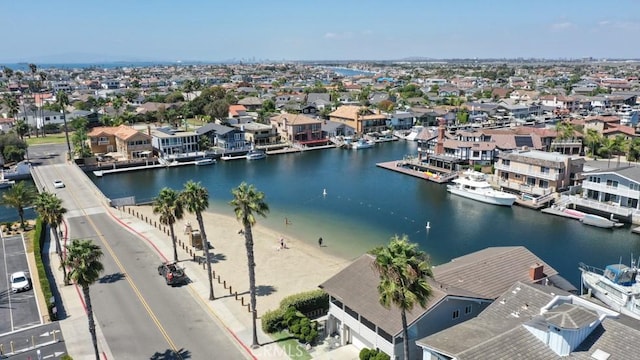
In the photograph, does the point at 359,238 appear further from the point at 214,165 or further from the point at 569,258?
the point at 214,165

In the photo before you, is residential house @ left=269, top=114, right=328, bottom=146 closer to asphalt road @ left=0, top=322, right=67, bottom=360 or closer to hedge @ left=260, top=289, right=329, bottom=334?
hedge @ left=260, top=289, right=329, bottom=334

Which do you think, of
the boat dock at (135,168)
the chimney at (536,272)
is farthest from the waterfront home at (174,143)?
the chimney at (536,272)

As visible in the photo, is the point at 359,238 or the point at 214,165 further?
the point at 214,165

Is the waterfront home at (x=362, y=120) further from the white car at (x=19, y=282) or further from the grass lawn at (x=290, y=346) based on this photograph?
→ the grass lawn at (x=290, y=346)

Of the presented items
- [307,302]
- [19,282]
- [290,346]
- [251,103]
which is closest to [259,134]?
[251,103]

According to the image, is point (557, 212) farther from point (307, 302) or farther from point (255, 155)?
point (255, 155)

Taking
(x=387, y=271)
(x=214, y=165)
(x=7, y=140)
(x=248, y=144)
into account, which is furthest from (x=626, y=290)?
(x=7, y=140)
